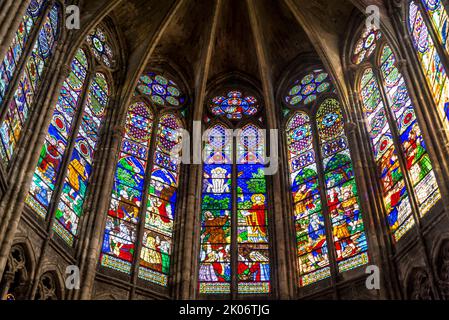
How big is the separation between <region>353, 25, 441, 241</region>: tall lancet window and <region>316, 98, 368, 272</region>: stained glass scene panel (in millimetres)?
938

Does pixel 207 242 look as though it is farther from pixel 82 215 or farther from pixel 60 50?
pixel 60 50

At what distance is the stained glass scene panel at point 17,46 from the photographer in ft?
39.8

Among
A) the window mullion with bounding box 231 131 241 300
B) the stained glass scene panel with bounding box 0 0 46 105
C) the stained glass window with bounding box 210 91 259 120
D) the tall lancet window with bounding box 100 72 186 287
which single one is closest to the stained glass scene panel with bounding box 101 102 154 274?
the tall lancet window with bounding box 100 72 186 287

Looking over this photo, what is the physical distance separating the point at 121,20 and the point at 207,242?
747cm

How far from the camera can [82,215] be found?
14898 mm

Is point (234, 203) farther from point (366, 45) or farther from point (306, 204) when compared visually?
point (366, 45)

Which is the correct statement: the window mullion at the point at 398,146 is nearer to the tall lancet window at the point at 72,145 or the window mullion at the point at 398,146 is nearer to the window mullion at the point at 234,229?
the window mullion at the point at 234,229

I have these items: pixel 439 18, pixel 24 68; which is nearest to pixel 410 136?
pixel 439 18

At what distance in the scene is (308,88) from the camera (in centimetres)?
1975

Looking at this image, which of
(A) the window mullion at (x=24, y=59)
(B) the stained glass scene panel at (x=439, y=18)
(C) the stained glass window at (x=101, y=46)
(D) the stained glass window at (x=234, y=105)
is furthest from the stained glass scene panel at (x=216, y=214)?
(B) the stained glass scene panel at (x=439, y=18)

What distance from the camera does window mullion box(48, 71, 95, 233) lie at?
13.9m

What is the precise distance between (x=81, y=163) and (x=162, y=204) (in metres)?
2.57

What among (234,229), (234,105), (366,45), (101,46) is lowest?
(234,229)

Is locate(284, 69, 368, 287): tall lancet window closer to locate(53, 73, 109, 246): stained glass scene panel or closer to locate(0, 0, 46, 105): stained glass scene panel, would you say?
locate(53, 73, 109, 246): stained glass scene panel
